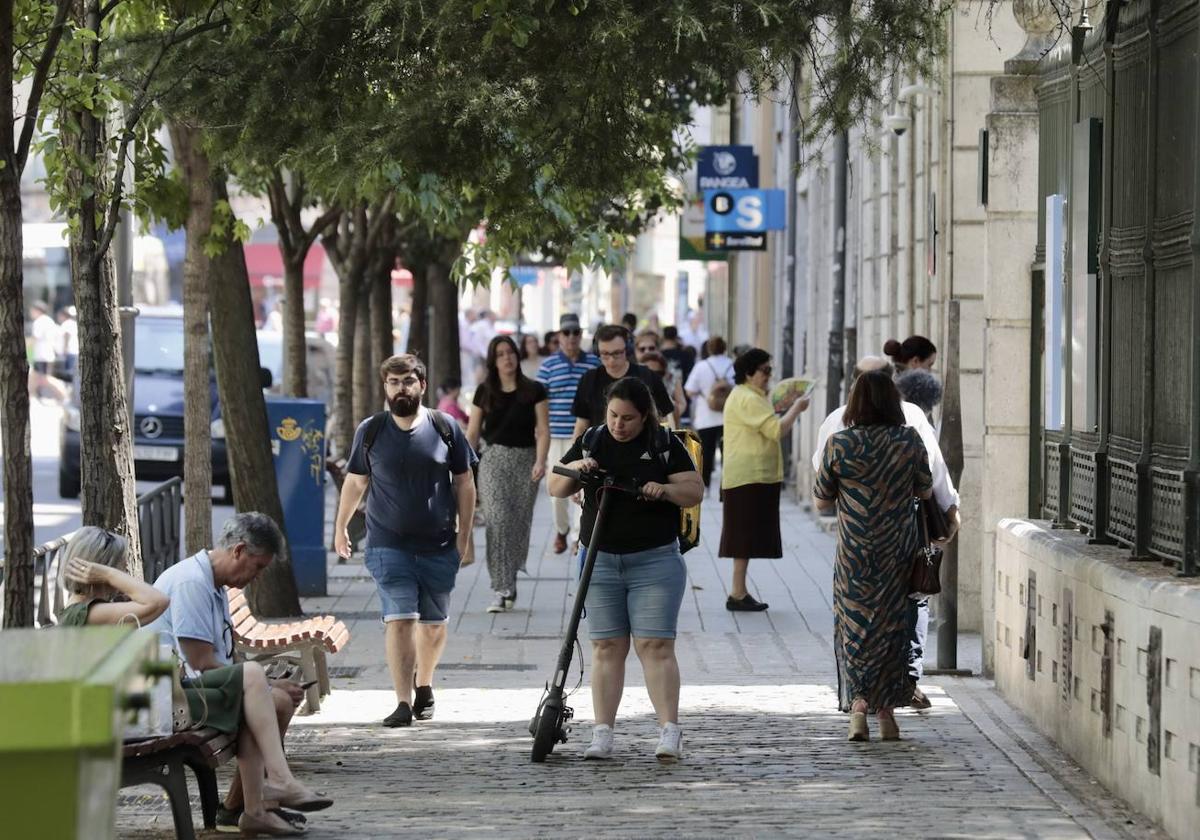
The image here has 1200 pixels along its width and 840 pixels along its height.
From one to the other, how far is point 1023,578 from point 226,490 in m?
15.7

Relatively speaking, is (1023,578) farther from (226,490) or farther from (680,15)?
(226,490)

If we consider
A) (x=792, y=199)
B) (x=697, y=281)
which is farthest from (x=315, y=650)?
(x=697, y=281)

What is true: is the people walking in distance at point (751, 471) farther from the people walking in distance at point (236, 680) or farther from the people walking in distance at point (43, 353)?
the people walking in distance at point (43, 353)

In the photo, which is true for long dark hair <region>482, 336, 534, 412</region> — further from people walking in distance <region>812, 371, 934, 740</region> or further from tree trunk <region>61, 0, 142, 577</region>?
people walking in distance <region>812, 371, 934, 740</region>

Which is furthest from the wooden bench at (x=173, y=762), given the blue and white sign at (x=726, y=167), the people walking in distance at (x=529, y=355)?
the blue and white sign at (x=726, y=167)

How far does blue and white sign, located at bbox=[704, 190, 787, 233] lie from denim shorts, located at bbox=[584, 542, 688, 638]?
1688cm

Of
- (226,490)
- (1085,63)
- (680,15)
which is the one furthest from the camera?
(226,490)

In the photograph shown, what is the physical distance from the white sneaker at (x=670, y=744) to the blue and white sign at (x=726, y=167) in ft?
61.9

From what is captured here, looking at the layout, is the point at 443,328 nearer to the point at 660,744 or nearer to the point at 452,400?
the point at 452,400

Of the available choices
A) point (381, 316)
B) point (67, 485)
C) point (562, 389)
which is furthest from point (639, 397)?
point (381, 316)

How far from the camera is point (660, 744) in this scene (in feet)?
30.7

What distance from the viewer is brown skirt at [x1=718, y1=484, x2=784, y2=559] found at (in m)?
14.7

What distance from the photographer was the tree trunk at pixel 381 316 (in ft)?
87.2

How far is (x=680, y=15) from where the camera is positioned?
29.5ft
